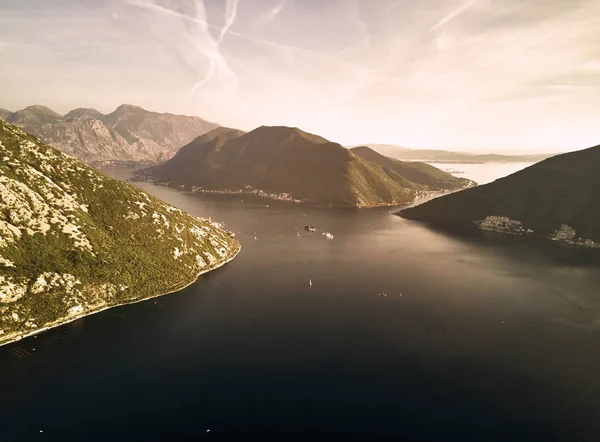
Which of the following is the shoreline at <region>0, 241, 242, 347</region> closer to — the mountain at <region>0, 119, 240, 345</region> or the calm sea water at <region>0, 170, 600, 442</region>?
the mountain at <region>0, 119, 240, 345</region>

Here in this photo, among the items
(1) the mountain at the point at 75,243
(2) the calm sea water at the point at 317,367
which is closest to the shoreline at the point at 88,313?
(1) the mountain at the point at 75,243

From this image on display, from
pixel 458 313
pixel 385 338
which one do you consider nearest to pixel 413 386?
pixel 385 338

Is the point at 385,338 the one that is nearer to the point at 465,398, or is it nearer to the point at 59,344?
the point at 465,398

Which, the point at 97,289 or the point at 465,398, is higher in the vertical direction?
the point at 97,289

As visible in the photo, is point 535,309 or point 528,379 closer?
point 528,379

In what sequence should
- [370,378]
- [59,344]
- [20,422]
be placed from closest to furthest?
[20,422]
[370,378]
[59,344]

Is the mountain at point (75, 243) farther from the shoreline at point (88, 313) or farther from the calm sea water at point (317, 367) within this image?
the calm sea water at point (317, 367)

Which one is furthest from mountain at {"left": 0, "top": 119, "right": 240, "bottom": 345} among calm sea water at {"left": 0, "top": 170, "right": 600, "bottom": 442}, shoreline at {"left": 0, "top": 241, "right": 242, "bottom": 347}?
calm sea water at {"left": 0, "top": 170, "right": 600, "bottom": 442}

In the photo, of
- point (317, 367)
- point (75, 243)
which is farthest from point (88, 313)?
point (317, 367)
